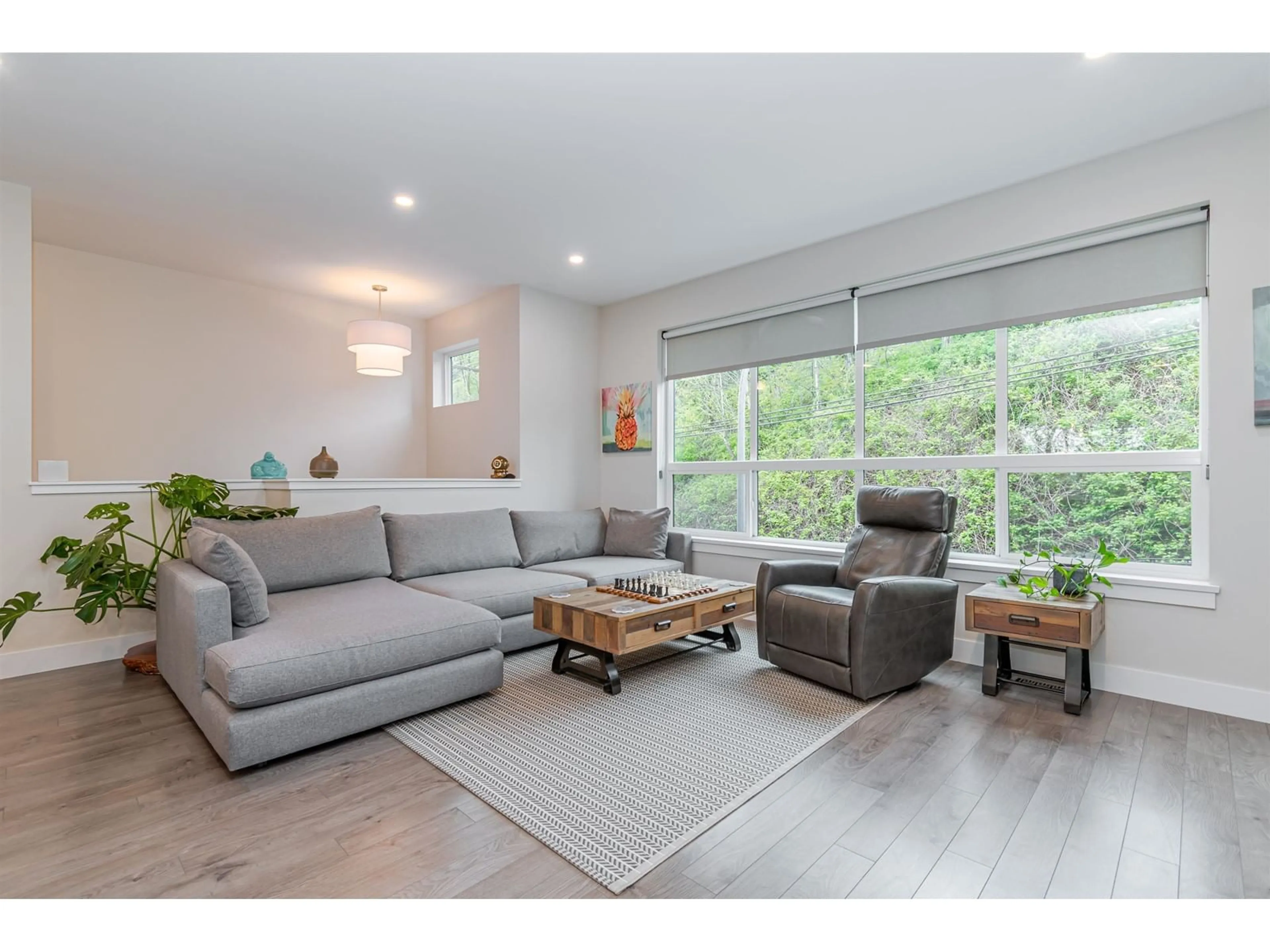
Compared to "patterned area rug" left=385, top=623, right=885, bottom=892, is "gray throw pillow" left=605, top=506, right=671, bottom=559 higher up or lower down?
higher up

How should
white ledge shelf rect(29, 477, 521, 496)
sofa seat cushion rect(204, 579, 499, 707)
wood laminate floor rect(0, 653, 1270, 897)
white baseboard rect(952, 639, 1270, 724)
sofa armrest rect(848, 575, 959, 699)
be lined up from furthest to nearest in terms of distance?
white ledge shelf rect(29, 477, 521, 496) → sofa armrest rect(848, 575, 959, 699) → white baseboard rect(952, 639, 1270, 724) → sofa seat cushion rect(204, 579, 499, 707) → wood laminate floor rect(0, 653, 1270, 897)

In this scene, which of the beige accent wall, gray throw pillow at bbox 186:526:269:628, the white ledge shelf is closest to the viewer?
gray throw pillow at bbox 186:526:269:628

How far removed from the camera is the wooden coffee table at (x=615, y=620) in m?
2.85

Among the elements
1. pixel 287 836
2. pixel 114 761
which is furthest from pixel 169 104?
pixel 287 836

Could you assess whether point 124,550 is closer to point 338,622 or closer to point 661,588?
point 338,622

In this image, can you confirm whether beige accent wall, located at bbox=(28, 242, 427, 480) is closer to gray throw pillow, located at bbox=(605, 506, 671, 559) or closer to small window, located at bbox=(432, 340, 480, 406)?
small window, located at bbox=(432, 340, 480, 406)

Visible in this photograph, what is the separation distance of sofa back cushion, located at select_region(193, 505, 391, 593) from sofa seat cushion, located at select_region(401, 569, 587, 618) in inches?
12.1

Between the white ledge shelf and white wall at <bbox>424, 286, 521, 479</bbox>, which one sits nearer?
the white ledge shelf

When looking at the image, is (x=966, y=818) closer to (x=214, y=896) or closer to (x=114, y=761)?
(x=214, y=896)

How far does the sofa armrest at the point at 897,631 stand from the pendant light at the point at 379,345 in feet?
12.2

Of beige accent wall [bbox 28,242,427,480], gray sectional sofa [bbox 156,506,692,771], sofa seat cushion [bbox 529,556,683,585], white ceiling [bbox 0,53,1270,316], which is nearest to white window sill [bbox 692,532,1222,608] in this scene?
sofa seat cushion [bbox 529,556,683,585]

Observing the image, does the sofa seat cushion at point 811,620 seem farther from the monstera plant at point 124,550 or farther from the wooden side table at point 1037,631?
the monstera plant at point 124,550

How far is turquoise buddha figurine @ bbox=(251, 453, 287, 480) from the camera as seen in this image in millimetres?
4176

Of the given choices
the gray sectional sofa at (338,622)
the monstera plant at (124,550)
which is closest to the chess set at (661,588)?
the gray sectional sofa at (338,622)
